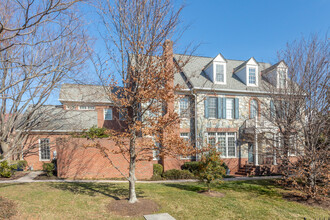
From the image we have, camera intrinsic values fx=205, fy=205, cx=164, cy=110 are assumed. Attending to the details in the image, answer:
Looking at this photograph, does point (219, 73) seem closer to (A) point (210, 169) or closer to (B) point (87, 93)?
(A) point (210, 169)

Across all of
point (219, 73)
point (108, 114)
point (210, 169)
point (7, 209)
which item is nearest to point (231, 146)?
point (219, 73)

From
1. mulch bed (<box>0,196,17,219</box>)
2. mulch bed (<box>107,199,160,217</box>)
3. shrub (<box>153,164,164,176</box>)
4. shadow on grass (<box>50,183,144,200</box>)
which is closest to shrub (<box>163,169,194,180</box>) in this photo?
shrub (<box>153,164,164,176</box>)

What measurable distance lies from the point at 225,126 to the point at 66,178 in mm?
11830

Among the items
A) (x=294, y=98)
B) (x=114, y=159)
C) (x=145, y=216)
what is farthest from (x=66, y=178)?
(x=294, y=98)

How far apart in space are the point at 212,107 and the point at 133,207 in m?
11.2

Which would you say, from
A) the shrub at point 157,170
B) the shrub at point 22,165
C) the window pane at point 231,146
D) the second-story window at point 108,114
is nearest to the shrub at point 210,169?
the shrub at point 157,170

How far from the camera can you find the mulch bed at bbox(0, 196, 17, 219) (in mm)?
6008

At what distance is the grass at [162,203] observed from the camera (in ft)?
21.4

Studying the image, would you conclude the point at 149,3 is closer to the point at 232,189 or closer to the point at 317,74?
the point at 317,74

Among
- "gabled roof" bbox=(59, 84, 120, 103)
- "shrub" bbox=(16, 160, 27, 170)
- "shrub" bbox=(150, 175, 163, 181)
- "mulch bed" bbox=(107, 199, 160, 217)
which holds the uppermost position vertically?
"gabled roof" bbox=(59, 84, 120, 103)

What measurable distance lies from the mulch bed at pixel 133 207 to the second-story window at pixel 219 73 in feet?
40.1

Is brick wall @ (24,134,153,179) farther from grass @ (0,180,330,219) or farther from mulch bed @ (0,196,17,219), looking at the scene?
mulch bed @ (0,196,17,219)

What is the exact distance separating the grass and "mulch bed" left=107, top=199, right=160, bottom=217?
0.25m

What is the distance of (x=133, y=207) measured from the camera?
6.80 meters
